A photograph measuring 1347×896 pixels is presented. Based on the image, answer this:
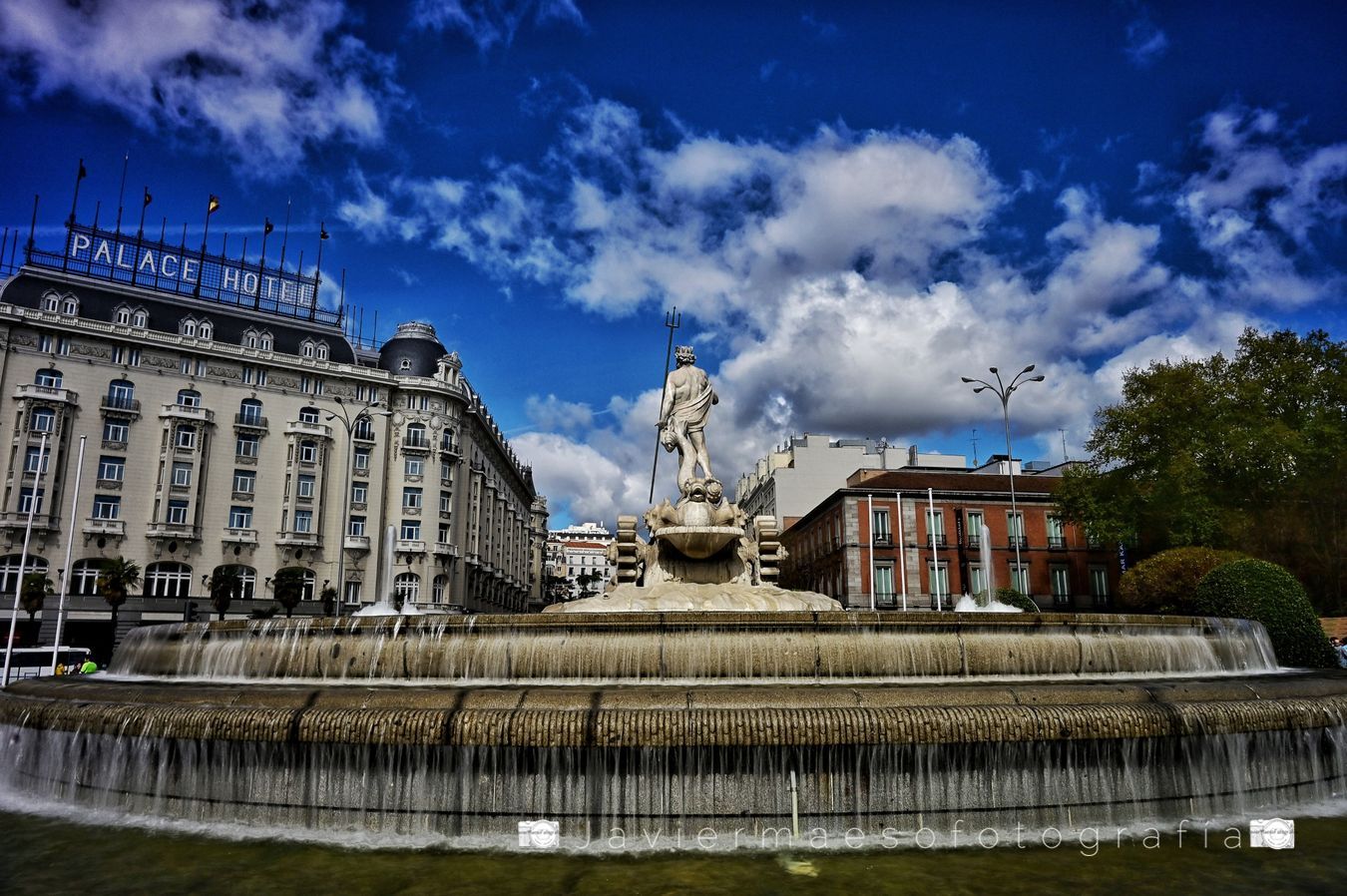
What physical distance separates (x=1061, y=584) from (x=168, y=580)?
6032cm

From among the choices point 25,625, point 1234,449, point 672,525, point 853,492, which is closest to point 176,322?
point 25,625

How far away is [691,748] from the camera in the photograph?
7094mm

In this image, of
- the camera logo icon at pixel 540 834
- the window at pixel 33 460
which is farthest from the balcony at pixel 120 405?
the camera logo icon at pixel 540 834

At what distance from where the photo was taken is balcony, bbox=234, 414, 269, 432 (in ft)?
186

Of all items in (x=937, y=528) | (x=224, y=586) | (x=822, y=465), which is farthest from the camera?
(x=822, y=465)

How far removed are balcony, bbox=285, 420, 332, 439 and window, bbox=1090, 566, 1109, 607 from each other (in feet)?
184

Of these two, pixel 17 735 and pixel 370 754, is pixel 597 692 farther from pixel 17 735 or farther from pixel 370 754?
pixel 17 735

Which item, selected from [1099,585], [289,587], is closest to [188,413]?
[289,587]

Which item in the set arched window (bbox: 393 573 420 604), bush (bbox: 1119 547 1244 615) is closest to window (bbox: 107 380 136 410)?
arched window (bbox: 393 573 420 604)

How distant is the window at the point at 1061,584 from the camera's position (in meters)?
54.8

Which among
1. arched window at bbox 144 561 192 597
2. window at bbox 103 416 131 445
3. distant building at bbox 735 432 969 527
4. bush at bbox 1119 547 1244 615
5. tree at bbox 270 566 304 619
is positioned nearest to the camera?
bush at bbox 1119 547 1244 615

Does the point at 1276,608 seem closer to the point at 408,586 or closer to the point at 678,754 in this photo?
the point at 678,754

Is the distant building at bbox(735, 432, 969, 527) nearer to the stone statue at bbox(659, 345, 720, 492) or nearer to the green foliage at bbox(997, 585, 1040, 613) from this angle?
the green foliage at bbox(997, 585, 1040, 613)

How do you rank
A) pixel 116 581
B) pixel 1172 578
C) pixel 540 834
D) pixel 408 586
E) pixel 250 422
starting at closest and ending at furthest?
pixel 540 834, pixel 1172 578, pixel 116 581, pixel 250 422, pixel 408 586
